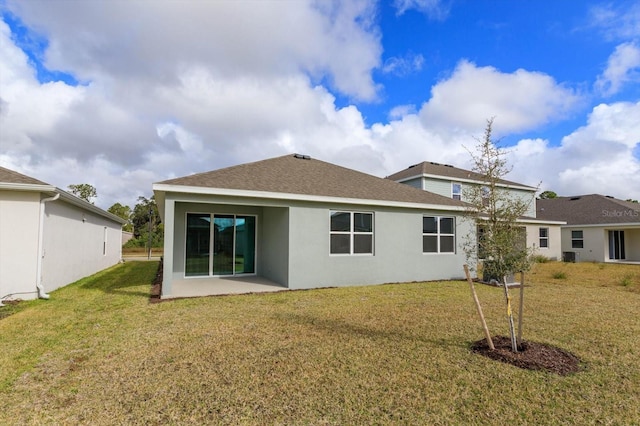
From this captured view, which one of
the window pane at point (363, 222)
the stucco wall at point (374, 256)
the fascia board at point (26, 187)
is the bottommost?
the stucco wall at point (374, 256)

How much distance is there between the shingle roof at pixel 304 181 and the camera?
9.45 meters

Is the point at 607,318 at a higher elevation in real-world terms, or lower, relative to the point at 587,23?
lower

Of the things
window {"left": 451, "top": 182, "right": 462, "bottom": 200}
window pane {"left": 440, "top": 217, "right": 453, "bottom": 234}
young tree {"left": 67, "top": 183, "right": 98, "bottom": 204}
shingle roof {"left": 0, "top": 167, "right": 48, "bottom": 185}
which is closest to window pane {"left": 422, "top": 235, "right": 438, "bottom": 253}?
window pane {"left": 440, "top": 217, "right": 453, "bottom": 234}

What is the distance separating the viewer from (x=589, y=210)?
23.8 metres

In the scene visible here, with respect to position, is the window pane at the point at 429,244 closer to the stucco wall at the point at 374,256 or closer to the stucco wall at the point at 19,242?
the stucco wall at the point at 374,256

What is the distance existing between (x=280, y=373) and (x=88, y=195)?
51297 millimetres

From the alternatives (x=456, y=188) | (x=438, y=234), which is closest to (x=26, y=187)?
(x=438, y=234)

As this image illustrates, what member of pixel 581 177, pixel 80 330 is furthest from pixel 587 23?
A: pixel 581 177

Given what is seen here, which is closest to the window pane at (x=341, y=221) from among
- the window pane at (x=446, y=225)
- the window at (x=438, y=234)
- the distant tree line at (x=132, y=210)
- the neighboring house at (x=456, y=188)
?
the window at (x=438, y=234)

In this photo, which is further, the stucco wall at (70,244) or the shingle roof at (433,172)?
the shingle roof at (433,172)

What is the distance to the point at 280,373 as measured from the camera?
379 centimetres

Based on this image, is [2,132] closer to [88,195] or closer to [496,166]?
[88,195]

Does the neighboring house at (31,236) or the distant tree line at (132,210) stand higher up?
the distant tree line at (132,210)

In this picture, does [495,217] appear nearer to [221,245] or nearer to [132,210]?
[221,245]
